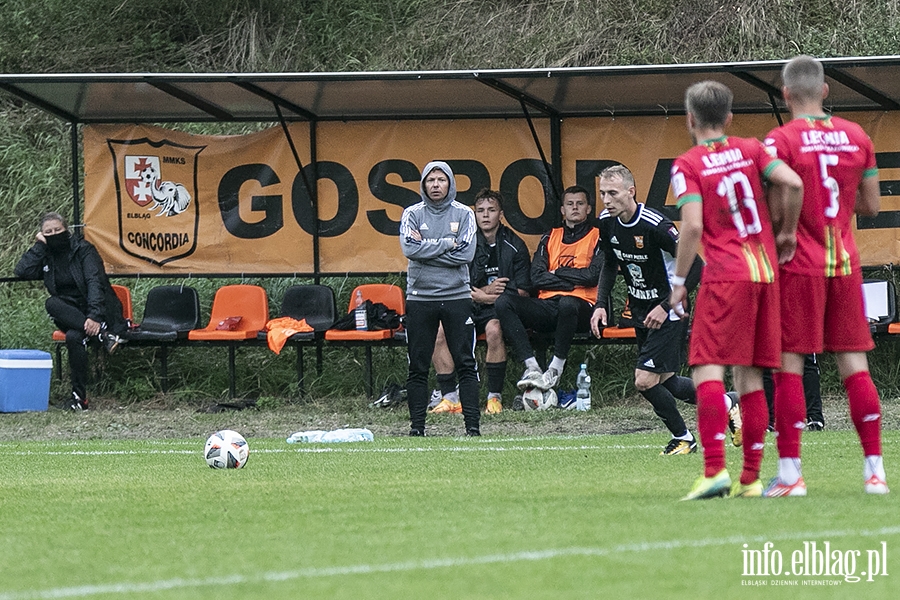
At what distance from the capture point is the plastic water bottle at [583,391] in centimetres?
1371

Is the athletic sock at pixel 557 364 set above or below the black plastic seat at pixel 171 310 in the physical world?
below

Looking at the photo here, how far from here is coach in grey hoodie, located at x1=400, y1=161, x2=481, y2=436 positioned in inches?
433

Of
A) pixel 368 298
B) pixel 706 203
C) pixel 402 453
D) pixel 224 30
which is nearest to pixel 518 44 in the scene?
pixel 224 30

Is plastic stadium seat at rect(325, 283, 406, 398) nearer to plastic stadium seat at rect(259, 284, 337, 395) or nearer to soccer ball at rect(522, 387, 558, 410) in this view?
plastic stadium seat at rect(259, 284, 337, 395)

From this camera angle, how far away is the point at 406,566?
4.55m

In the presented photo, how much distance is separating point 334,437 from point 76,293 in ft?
16.6

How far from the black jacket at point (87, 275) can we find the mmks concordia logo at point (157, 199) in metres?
0.79

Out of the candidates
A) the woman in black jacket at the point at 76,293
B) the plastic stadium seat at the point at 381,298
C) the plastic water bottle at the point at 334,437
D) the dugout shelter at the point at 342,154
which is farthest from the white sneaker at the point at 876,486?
the woman in black jacket at the point at 76,293

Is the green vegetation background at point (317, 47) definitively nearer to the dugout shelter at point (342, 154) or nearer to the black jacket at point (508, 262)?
the black jacket at point (508, 262)

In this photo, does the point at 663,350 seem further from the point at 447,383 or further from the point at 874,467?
the point at 447,383

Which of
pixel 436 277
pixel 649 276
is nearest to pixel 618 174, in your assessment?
pixel 649 276

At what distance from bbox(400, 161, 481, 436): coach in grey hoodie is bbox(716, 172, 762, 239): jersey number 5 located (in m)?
4.97

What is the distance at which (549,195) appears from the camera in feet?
49.5

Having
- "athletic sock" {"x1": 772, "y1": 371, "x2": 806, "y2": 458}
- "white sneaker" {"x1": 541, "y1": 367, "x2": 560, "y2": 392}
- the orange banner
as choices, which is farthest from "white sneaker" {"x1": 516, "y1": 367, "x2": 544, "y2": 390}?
"athletic sock" {"x1": 772, "y1": 371, "x2": 806, "y2": 458}
